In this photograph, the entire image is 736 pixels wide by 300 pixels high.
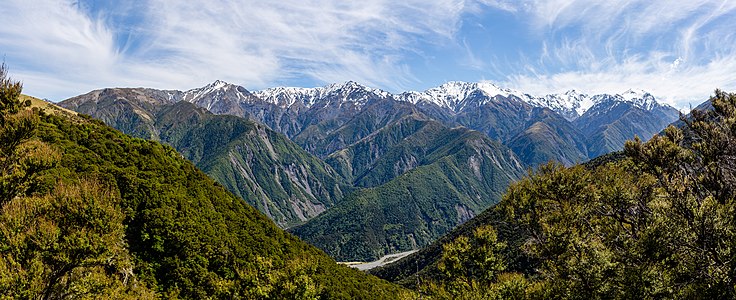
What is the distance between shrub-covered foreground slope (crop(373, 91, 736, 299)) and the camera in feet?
67.2

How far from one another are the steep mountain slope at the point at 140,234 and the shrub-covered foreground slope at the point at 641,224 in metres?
26.4

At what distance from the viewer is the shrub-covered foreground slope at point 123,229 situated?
3022 centimetres

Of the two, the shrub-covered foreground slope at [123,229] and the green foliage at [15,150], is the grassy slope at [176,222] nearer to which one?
the shrub-covered foreground slope at [123,229]

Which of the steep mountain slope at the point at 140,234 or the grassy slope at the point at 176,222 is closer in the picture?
the steep mountain slope at the point at 140,234

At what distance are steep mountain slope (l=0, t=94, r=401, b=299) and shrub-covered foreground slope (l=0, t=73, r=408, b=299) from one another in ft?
0.45

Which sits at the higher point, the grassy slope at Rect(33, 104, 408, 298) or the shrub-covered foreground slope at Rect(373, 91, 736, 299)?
the grassy slope at Rect(33, 104, 408, 298)

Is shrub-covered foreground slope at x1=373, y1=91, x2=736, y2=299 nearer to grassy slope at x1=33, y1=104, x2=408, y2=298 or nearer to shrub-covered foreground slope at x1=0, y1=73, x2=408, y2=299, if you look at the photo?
shrub-covered foreground slope at x1=0, y1=73, x2=408, y2=299

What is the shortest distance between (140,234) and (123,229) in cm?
1737

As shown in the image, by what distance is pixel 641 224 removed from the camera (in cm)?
2977

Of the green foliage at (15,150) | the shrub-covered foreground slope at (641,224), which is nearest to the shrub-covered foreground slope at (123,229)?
the green foliage at (15,150)

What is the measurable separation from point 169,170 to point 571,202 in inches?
2851

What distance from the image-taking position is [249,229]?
83.1m

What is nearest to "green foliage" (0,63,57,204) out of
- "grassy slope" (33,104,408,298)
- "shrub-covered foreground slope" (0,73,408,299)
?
"shrub-covered foreground slope" (0,73,408,299)

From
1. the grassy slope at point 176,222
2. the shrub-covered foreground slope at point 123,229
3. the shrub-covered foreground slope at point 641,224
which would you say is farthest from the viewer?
the grassy slope at point 176,222
